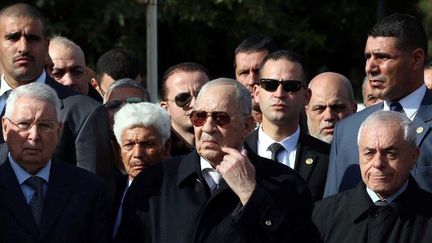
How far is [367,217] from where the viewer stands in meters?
6.99

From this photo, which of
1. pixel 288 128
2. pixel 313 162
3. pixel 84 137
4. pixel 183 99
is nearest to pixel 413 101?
pixel 313 162

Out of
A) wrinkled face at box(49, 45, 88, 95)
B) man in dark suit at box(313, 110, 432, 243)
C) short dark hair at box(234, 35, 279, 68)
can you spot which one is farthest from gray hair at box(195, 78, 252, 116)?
wrinkled face at box(49, 45, 88, 95)

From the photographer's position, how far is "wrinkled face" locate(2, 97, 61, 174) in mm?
6801

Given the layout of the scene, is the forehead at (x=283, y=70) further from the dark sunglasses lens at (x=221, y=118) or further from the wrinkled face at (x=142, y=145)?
the dark sunglasses lens at (x=221, y=118)

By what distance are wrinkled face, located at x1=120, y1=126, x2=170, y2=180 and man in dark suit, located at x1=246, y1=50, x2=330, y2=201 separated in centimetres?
71

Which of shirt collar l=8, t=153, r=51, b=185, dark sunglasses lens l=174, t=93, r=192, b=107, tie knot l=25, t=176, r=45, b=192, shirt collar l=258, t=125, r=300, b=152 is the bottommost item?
tie knot l=25, t=176, r=45, b=192

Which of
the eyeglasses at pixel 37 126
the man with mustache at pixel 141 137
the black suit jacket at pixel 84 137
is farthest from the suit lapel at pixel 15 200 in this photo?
the man with mustache at pixel 141 137

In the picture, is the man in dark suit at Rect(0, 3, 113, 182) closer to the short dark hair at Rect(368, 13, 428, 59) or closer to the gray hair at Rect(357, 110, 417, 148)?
the gray hair at Rect(357, 110, 417, 148)

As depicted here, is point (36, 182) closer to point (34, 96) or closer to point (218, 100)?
point (34, 96)

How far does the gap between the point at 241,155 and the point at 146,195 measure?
21.9 inches

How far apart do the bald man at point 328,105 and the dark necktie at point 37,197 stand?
265cm

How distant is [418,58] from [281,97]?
0.94m

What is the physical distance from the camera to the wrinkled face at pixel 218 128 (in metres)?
6.77

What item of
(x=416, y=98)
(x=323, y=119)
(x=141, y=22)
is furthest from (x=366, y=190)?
(x=141, y=22)
